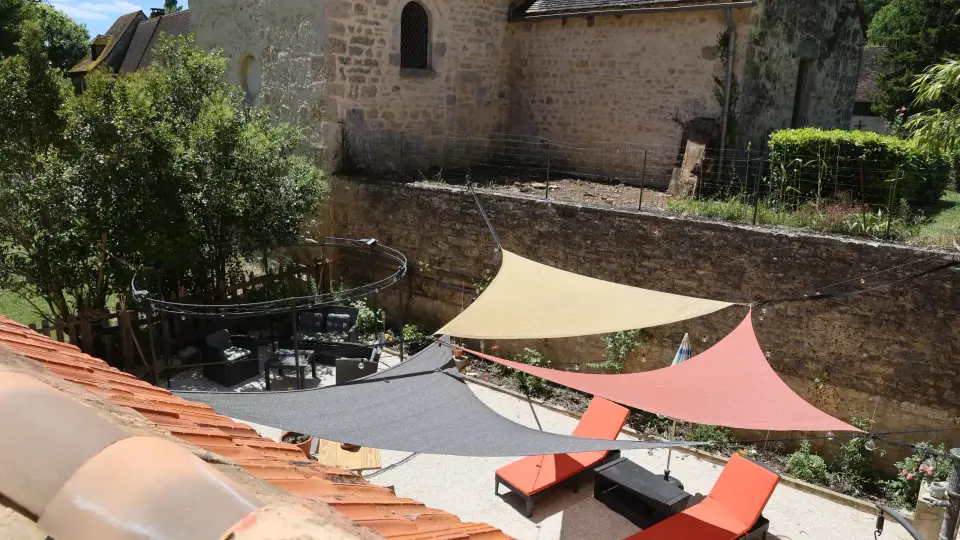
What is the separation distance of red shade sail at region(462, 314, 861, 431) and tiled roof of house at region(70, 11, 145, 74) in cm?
2683

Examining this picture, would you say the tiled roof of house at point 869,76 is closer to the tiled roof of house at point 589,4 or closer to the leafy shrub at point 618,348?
the tiled roof of house at point 589,4

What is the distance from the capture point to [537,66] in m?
13.4

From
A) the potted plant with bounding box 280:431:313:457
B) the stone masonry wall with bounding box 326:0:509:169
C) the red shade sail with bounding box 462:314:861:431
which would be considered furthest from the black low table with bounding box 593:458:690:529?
the stone masonry wall with bounding box 326:0:509:169

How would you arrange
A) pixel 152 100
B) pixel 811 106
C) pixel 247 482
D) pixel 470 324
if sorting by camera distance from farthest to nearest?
pixel 811 106 < pixel 152 100 < pixel 470 324 < pixel 247 482

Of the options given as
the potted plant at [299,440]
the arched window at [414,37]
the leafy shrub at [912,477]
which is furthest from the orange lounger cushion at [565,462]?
the arched window at [414,37]

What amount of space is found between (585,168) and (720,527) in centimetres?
834

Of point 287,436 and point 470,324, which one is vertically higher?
point 470,324

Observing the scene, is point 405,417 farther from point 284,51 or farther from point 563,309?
point 284,51

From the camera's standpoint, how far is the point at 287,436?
6.87 m

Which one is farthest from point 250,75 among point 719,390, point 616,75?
point 719,390

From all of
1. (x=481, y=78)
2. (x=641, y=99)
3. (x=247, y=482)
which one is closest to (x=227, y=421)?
(x=247, y=482)

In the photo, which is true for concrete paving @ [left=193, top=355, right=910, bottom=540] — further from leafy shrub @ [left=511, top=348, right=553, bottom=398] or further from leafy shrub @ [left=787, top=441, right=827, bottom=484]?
leafy shrub @ [left=511, top=348, right=553, bottom=398]

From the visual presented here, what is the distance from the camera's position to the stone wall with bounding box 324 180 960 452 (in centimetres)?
Answer: 687

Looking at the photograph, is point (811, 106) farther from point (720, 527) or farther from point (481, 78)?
point (720, 527)
